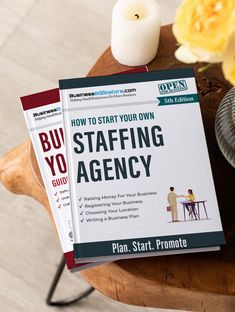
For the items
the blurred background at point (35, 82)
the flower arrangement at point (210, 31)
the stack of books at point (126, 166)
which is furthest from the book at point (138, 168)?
the blurred background at point (35, 82)

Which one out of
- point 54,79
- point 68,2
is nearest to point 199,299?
point 54,79

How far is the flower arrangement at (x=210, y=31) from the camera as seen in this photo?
0.50m

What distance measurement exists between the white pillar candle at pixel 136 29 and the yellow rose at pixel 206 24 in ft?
0.87

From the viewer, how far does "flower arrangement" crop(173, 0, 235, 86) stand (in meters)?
0.50

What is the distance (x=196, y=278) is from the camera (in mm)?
707

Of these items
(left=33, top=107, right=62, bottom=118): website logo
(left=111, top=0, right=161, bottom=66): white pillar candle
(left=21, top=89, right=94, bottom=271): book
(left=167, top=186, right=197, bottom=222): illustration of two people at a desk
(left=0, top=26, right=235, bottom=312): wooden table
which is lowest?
(left=0, top=26, right=235, bottom=312): wooden table

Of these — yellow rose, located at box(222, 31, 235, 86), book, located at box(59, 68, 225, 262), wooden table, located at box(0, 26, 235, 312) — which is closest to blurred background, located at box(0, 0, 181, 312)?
wooden table, located at box(0, 26, 235, 312)

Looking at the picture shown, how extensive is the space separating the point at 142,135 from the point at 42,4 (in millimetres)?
904

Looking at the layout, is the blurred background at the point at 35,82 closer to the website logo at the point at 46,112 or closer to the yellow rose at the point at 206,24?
the website logo at the point at 46,112

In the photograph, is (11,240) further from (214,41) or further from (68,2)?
(214,41)

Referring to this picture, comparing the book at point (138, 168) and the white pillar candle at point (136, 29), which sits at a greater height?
the white pillar candle at point (136, 29)

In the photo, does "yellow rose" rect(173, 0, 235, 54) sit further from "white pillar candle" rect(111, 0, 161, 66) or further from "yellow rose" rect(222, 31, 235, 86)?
"white pillar candle" rect(111, 0, 161, 66)

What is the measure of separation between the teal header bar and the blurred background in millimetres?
615

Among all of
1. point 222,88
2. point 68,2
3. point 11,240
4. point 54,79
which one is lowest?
point 11,240
